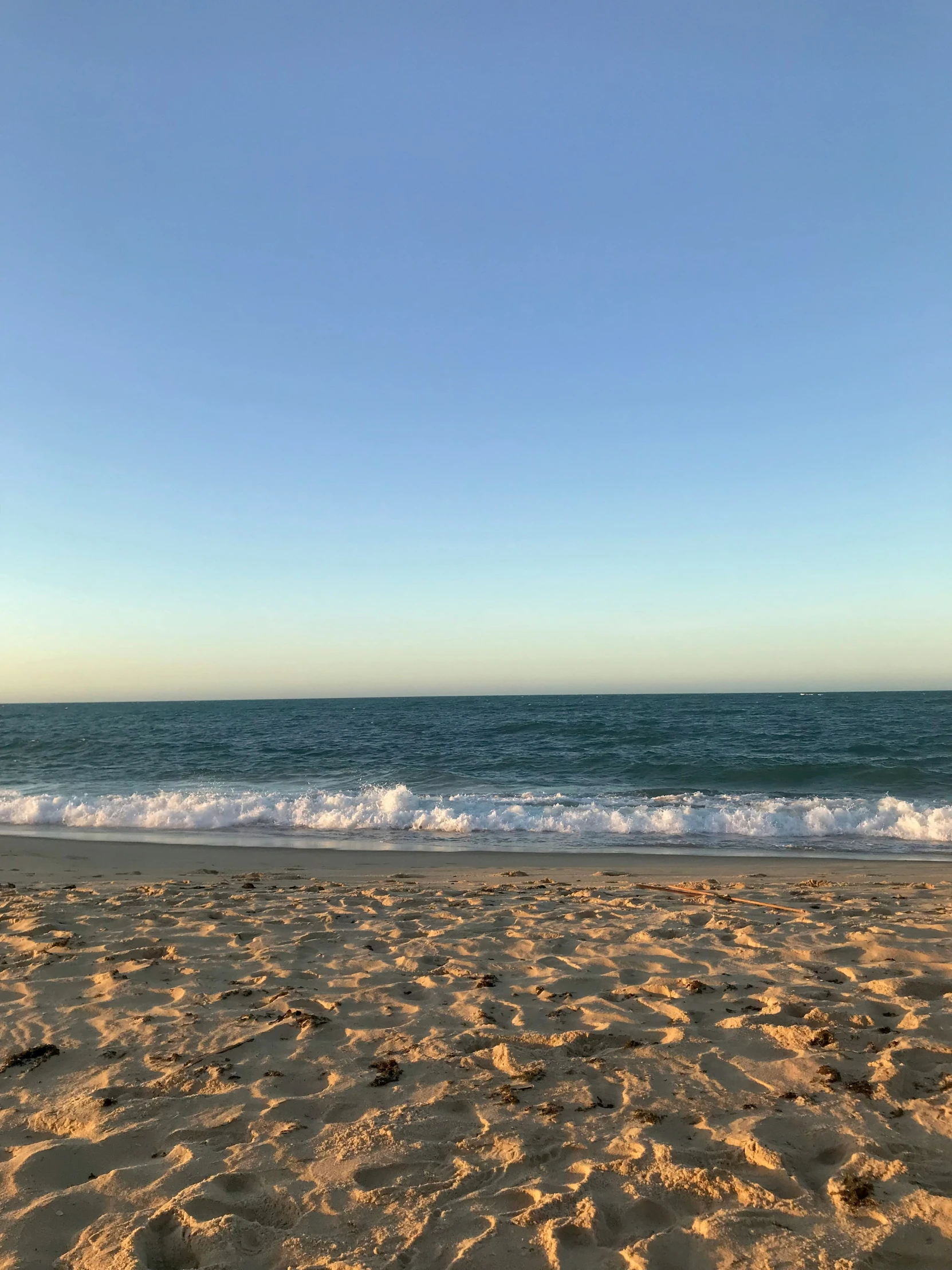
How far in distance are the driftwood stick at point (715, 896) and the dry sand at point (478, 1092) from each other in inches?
12.9

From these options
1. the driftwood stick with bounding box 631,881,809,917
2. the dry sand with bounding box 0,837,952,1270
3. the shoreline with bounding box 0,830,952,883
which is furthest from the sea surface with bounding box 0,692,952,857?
the dry sand with bounding box 0,837,952,1270

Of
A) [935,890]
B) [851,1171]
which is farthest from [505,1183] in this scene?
[935,890]

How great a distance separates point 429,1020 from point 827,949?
10.8ft

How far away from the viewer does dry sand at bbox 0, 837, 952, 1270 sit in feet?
8.52

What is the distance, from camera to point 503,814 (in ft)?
49.4

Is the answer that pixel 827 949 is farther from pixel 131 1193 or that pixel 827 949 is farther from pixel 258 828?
pixel 258 828

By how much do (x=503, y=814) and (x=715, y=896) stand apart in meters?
7.33

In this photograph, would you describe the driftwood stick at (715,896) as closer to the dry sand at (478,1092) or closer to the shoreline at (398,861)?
the dry sand at (478,1092)

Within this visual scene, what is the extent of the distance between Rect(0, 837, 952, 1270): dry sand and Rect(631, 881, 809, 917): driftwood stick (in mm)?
328

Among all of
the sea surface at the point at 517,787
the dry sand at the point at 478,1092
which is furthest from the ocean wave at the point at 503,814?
the dry sand at the point at 478,1092

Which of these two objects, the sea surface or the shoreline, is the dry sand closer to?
the shoreline

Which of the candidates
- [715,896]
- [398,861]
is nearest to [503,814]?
[398,861]

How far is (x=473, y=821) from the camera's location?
14.9 metres

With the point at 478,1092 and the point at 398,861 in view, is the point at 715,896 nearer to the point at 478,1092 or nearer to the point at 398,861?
the point at 398,861
